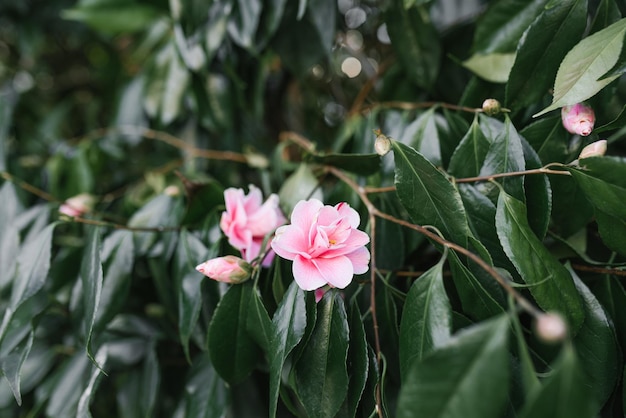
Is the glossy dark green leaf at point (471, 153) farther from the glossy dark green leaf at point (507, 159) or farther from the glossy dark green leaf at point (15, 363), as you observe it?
the glossy dark green leaf at point (15, 363)

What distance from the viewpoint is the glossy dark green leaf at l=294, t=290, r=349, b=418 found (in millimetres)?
525

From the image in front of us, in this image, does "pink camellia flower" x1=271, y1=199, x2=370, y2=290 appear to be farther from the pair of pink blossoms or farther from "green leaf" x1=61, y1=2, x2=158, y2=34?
"green leaf" x1=61, y1=2, x2=158, y2=34

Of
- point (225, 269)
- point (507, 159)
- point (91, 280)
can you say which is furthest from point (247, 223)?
point (507, 159)

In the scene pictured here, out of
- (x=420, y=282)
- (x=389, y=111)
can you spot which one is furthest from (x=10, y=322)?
(x=389, y=111)

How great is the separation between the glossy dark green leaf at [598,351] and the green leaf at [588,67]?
0.74 feet

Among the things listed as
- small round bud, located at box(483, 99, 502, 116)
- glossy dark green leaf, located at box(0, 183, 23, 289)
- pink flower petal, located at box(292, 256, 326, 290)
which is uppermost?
small round bud, located at box(483, 99, 502, 116)

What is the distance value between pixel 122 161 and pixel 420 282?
2.89 feet

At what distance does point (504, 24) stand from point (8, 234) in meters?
0.81

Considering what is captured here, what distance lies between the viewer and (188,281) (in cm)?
67

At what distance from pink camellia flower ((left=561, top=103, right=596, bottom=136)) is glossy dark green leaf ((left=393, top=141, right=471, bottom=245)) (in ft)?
0.56

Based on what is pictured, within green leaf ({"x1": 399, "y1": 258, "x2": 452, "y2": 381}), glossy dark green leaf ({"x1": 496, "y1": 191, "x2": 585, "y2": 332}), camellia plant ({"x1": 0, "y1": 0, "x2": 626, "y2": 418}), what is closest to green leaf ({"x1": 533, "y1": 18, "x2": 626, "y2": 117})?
camellia plant ({"x1": 0, "y1": 0, "x2": 626, "y2": 418})

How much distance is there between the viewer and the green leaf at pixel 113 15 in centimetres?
109

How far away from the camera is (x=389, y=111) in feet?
2.83

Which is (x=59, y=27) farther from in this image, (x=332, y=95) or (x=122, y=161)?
(x=332, y=95)
